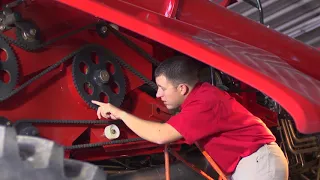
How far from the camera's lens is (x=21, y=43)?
1644 mm

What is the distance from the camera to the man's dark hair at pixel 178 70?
2.03 meters

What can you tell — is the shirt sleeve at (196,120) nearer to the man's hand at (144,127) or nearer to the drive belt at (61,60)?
the man's hand at (144,127)

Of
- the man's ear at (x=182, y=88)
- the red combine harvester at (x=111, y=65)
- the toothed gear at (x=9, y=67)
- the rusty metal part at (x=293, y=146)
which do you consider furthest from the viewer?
the rusty metal part at (x=293, y=146)

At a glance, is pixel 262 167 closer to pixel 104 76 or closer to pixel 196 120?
pixel 196 120

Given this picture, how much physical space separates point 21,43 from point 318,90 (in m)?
1.03

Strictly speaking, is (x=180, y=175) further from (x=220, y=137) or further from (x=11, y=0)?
(x=11, y=0)

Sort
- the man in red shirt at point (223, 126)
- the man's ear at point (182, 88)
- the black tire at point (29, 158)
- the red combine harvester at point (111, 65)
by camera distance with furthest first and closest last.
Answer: the man's ear at point (182, 88) → the man in red shirt at point (223, 126) → the red combine harvester at point (111, 65) → the black tire at point (29, 158)

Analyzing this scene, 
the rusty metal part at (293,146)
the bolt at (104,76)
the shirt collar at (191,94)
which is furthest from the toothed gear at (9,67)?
the rusty metal part at (293,146)

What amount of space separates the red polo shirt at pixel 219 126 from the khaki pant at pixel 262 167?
0.08 ft

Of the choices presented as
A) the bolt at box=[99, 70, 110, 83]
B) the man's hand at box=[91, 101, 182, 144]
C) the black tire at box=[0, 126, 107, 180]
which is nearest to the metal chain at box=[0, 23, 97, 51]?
the bolt at box=[99, 70, 110, 83]

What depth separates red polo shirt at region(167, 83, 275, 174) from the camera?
6.13ft

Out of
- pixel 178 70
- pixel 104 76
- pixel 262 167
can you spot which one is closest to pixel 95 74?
pixel 104 76

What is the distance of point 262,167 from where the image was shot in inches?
82.0

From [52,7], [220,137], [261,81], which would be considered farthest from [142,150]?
[261,81]
